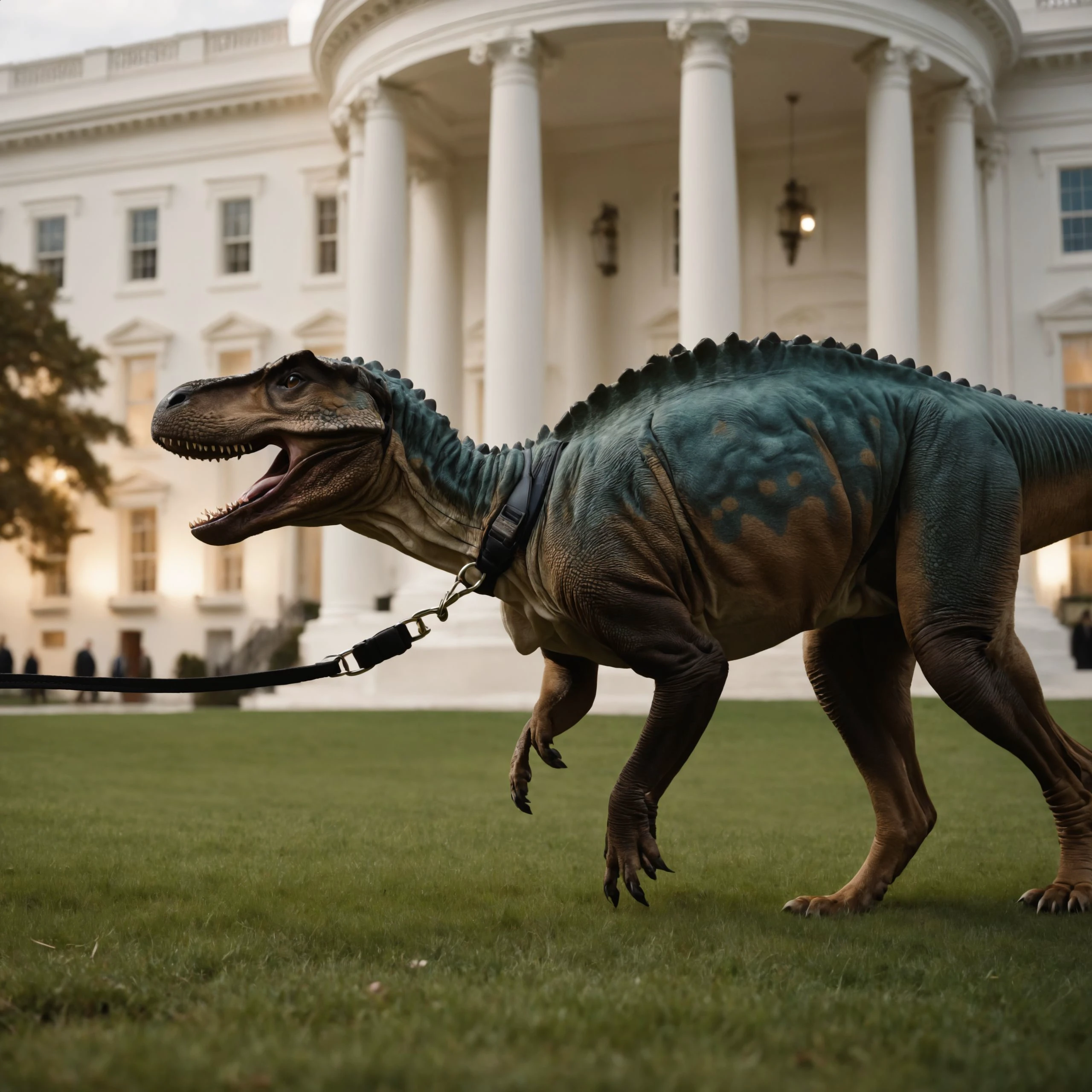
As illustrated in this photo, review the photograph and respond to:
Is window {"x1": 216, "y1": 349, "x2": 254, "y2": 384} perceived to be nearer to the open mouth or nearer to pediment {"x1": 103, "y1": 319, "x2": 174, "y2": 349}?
pediment {"x1": 103, "y1": 319, "x2": 174, "y2": 349}

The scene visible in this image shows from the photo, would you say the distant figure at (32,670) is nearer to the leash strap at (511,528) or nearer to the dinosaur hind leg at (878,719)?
the dinosaur hind leg at (878,719)

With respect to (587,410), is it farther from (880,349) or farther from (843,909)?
(880,349)

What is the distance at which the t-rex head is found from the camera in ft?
15.9

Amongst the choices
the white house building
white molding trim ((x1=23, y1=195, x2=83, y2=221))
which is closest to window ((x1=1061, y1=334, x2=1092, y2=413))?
the white house building

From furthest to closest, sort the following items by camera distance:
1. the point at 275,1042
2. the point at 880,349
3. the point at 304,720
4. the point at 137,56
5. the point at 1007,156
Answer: the point at 137,56 < the point at 1007,156 < the point at 880,349 < the point at 304,720 < the point at 275,1042

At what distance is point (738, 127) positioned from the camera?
32594 mm

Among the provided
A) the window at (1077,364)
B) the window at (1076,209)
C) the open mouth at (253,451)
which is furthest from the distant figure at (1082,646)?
the open mouth at (253,451)

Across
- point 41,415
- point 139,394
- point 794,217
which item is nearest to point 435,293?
point 794,217

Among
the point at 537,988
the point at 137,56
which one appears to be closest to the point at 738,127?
the point at 137,56

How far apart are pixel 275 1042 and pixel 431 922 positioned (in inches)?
81.4

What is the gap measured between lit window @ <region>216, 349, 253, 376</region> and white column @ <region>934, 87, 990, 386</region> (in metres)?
19.2

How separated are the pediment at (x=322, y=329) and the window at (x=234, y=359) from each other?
189 centimetres

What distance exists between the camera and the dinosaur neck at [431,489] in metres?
5.10

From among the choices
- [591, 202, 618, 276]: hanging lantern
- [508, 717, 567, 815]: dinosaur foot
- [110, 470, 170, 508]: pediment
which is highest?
[591, 202, 618, 276]: hanging lantern
